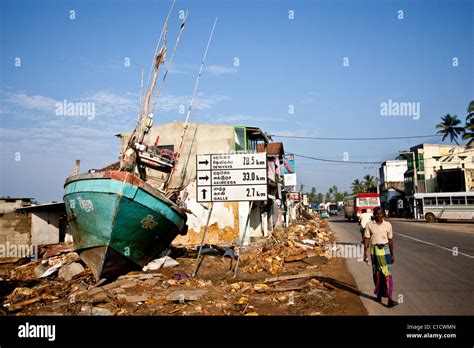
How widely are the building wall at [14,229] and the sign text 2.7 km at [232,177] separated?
13.2 m

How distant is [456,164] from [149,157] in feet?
179

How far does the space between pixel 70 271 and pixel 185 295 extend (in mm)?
6172

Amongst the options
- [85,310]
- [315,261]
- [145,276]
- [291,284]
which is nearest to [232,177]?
[291,284]

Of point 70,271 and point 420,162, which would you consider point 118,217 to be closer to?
point 70,271

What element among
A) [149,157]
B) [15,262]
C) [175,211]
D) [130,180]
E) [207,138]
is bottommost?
[15,262]

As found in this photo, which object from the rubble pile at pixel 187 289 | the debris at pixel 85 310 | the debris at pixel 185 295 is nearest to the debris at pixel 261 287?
the rubble pile at pixel 187 289

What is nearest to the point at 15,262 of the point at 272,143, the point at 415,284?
the point at 415,284

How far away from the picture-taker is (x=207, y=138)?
2281 cm

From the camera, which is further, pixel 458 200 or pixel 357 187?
pixel 357 187

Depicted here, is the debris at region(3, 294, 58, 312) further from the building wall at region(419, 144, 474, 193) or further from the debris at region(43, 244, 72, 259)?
the building wall at region(419, 144, 474, 193)

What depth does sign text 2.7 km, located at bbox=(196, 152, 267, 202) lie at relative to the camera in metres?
11.4

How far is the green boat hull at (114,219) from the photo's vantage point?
10.4 metres

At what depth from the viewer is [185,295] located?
845cm
